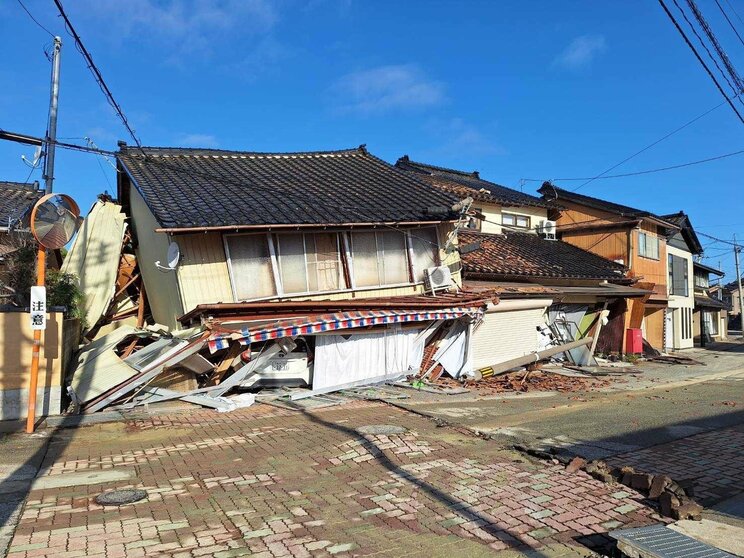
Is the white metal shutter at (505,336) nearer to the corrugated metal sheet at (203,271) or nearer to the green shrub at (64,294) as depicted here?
the corrugated metal sheet at (203,271)

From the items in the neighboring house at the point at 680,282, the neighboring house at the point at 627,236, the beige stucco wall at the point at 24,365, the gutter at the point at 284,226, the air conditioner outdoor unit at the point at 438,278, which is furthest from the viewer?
the neighboring house at the point at 680,282

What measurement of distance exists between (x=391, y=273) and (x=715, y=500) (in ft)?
33.5

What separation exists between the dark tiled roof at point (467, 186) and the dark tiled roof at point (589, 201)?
2.38 ft

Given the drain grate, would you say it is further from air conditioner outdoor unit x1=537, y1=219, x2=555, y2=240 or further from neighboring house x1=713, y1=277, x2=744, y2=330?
neighboring house x1=713, y1=277, x2=744, y2=330

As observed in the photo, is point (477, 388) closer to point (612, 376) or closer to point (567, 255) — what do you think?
point (612, 376)

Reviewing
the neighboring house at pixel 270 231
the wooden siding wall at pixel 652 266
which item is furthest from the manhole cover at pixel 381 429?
the wooden siding wall at pixel 652 266

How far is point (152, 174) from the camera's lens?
15.2 m

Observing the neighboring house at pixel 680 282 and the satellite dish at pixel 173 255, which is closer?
the satellite dish at pixel 173 255

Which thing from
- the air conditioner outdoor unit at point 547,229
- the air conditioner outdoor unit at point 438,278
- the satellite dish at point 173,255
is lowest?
the air conditioner outdoor unit at point 438,278

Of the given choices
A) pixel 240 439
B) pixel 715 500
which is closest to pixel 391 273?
pixel 240 439

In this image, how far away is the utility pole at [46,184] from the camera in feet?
28.9

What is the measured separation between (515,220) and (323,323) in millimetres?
16360

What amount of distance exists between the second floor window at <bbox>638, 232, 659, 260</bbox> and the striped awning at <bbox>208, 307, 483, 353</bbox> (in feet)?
50.7

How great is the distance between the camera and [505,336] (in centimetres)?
1571
